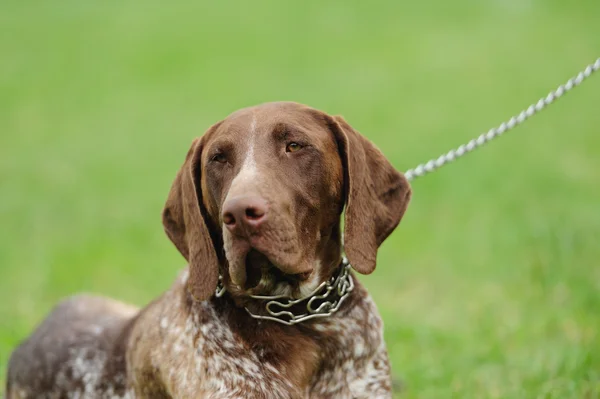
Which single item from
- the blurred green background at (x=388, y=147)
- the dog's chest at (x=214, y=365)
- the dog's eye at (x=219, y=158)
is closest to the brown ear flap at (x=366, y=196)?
the dog's eye at (x=219, y=158)

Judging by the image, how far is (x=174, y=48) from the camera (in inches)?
974

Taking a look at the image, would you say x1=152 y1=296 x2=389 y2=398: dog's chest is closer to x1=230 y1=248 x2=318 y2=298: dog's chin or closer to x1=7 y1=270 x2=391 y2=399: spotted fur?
x1=7 y1=270 x2=391 y2=399: spotted fur

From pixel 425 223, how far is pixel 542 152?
4011mm

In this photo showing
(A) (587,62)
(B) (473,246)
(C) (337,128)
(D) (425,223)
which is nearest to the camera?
(C) (337,128)

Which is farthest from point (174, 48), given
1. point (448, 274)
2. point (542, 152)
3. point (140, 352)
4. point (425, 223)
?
point (140, 352)

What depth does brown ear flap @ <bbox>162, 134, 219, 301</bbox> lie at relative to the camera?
435 centimetres

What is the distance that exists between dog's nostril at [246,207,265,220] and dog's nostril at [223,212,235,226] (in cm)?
7

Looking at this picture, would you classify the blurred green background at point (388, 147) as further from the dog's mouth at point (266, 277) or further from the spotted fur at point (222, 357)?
the dog's mouth at point (266, 277)

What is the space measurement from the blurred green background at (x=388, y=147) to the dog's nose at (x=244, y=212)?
9.05 feet

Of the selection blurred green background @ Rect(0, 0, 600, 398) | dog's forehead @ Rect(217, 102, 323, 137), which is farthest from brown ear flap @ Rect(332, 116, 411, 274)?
blurred green background @ Rect(0, 0, 600, 398)

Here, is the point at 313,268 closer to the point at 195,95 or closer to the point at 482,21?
the point at 195,95

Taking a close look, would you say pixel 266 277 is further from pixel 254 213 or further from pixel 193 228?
pixel 254 213

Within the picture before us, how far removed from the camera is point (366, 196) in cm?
Result: 447

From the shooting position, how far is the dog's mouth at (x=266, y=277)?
4047 millimetres
